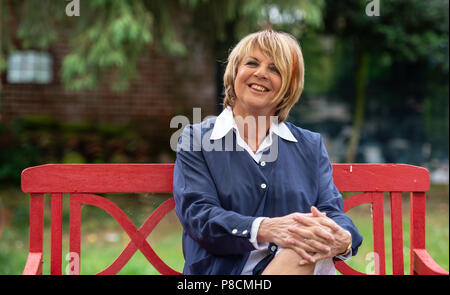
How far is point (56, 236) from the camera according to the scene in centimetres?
258

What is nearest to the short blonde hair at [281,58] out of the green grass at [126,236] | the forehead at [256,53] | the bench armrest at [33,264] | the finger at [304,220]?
the forehead at [256,53]

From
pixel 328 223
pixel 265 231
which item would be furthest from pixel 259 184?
pixel 328 223

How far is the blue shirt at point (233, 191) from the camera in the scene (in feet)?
6.96

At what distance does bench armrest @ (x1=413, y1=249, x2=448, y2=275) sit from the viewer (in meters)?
2.48

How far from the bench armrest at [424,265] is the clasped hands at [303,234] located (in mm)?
736

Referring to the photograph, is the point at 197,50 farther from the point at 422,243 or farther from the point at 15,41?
the point at 422,243

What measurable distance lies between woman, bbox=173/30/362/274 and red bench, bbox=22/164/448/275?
1.20ft

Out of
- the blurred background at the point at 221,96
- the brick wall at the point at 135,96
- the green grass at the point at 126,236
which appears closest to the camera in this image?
the green grass at the point at 126,236

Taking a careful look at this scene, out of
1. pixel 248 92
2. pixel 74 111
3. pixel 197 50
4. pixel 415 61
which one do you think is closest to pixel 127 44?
pixel 197 50

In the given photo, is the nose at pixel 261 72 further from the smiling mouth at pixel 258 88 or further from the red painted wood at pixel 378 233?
the red painted wood at pixel 378 233

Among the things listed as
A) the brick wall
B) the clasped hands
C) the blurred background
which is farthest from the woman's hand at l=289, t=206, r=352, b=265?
the brick wall

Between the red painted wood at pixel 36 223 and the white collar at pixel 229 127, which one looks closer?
the white collar at pixel 229 127

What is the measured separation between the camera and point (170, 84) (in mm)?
9516
